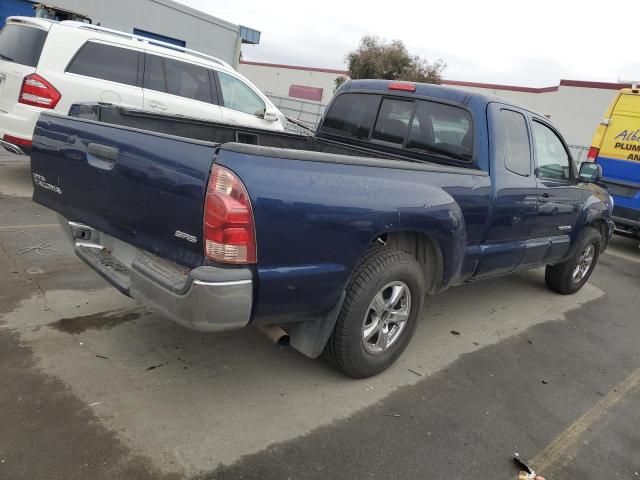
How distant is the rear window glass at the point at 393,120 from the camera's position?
424cm

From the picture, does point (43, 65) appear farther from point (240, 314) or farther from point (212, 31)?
point (212, 31)

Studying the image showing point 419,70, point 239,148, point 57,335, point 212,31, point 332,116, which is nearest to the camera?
point 239,148

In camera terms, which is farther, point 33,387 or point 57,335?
point 57,335

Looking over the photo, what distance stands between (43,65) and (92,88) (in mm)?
572

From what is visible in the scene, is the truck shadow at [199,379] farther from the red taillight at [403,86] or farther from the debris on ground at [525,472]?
the red taillight at [403,86]

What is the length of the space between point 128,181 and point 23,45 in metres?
4.89

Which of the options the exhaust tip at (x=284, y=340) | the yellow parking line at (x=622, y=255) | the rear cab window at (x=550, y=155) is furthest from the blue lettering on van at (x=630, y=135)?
the exhaust tip at (x=284, y=340)

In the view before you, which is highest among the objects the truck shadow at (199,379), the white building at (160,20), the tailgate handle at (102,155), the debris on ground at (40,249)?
the white building at (160,20)

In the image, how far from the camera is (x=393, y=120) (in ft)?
14.2

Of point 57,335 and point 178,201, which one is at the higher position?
point 178,201

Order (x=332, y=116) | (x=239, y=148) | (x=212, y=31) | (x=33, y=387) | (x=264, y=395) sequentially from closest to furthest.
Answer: (x=239, y=148)
(x=33, y=387)
(x=264, y=395)
(x=332, y=116)
(x=212, y=31)

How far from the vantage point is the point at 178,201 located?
242 cm

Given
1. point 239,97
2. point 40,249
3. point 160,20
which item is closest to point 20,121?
point 40,249

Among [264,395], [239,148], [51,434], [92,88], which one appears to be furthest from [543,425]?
[92,88]
